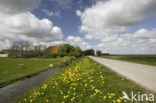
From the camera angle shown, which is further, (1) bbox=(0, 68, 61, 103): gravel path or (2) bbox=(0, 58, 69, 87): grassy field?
(2) bbox=(0, 58, 69, 87): grassy field

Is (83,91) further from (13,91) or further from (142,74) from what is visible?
(142,74)

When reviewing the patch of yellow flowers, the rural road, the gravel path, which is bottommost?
the gravel path

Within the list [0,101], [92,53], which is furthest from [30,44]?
[92,53]

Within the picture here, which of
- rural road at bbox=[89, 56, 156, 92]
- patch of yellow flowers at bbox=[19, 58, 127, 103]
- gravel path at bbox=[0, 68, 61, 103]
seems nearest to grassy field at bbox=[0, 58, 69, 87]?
gravel path at bbox=[0, 68, 61, 103]

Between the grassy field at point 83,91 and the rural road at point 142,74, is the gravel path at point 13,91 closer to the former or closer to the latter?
the grassy field at point 83,91

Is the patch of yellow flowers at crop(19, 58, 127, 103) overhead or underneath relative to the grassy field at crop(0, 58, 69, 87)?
overhead

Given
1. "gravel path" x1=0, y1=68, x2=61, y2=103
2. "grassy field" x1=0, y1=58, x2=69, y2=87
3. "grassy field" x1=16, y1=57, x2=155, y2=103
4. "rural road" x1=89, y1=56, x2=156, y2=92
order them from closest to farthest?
"grassy field" x1=16, y1=57, x2=155, y2=103 → "rural road" x1=89, y1=56, x2=156, y2=92 → "gravel path" x1=0, y1=68, x2=61, y2=103 → "grassy field" x1=0, y1=58, x2=69, y2=87

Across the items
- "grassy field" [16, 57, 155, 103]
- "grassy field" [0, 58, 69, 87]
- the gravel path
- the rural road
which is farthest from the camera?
"grassy field" [0, 58, 69, 87]

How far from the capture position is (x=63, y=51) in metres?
52.4

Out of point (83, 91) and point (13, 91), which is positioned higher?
point (83, 91)

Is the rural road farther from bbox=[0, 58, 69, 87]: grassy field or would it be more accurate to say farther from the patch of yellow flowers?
bbox=[0, 58, 69, 87]: grassy field

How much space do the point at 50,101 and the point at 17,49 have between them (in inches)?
2505

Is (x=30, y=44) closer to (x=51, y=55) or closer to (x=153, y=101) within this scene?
(x=51, y=55)

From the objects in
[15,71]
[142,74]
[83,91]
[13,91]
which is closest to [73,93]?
[83,91]
